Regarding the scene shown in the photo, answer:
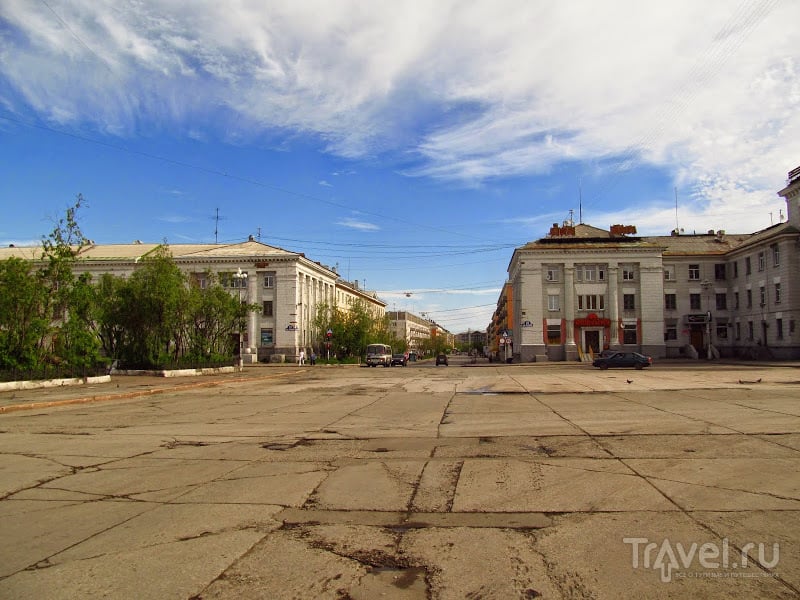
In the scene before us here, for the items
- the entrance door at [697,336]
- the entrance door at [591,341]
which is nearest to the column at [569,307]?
the entrance door at [591,341]

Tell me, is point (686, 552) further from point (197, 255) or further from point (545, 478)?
point (197, 255)

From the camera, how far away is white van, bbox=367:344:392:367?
5975 cm

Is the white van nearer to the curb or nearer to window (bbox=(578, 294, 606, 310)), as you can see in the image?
window (bbox=(578, 294, 606, 310))

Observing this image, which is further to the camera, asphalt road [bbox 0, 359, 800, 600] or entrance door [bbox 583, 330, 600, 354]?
entrance door [bbox 583, 330, 600, 354]

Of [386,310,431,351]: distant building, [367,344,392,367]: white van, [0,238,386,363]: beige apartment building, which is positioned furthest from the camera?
[386,310,431,351]: distant building

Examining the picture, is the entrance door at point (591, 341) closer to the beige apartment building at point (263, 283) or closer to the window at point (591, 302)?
the window at point (591, 302)

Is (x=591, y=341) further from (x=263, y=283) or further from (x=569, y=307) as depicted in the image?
(x=263, y=283)

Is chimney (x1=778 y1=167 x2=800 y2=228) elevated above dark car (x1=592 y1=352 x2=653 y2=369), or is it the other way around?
chimney (x1=778 y1=167 x2=800 y2=228)

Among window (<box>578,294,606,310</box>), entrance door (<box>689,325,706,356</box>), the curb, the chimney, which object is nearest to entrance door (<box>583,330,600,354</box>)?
window (<box>578,294,606,310</box>)

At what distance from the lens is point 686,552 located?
483cm

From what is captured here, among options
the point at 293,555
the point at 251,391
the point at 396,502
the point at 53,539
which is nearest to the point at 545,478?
the point at 396,502

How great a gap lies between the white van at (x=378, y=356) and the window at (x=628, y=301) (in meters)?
25.8

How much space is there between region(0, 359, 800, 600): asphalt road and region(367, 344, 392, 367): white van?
46.7 meters

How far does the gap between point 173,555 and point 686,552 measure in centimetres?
428
